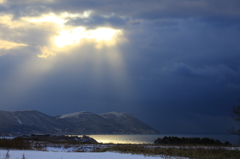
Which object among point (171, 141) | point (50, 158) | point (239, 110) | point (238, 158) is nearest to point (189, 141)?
point (171, 141)

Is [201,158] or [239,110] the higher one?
[239,110]

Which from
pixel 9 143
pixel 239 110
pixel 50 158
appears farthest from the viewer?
pixel 239 110

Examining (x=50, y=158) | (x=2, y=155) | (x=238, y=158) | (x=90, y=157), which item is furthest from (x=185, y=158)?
(x=2, y=155)

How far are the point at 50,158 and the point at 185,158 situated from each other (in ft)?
44.3

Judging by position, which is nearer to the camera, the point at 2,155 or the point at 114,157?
the point at 2,155

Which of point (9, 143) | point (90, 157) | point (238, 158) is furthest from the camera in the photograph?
point (9, 143)

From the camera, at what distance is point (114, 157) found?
95.1 ft

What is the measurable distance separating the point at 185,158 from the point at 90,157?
383 inches

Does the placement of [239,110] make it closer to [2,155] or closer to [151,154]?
[151,154]

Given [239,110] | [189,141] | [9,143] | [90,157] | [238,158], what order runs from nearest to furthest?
[90,157] → [238,158] → [9,143] → [239,110] → [189,141]

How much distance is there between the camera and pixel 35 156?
27.1 metres

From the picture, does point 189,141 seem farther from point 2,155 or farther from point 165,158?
point 2,155

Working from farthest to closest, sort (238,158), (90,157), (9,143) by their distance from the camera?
(9,143)
(238,158)
(90,157)

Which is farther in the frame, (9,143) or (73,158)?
(9,143)
